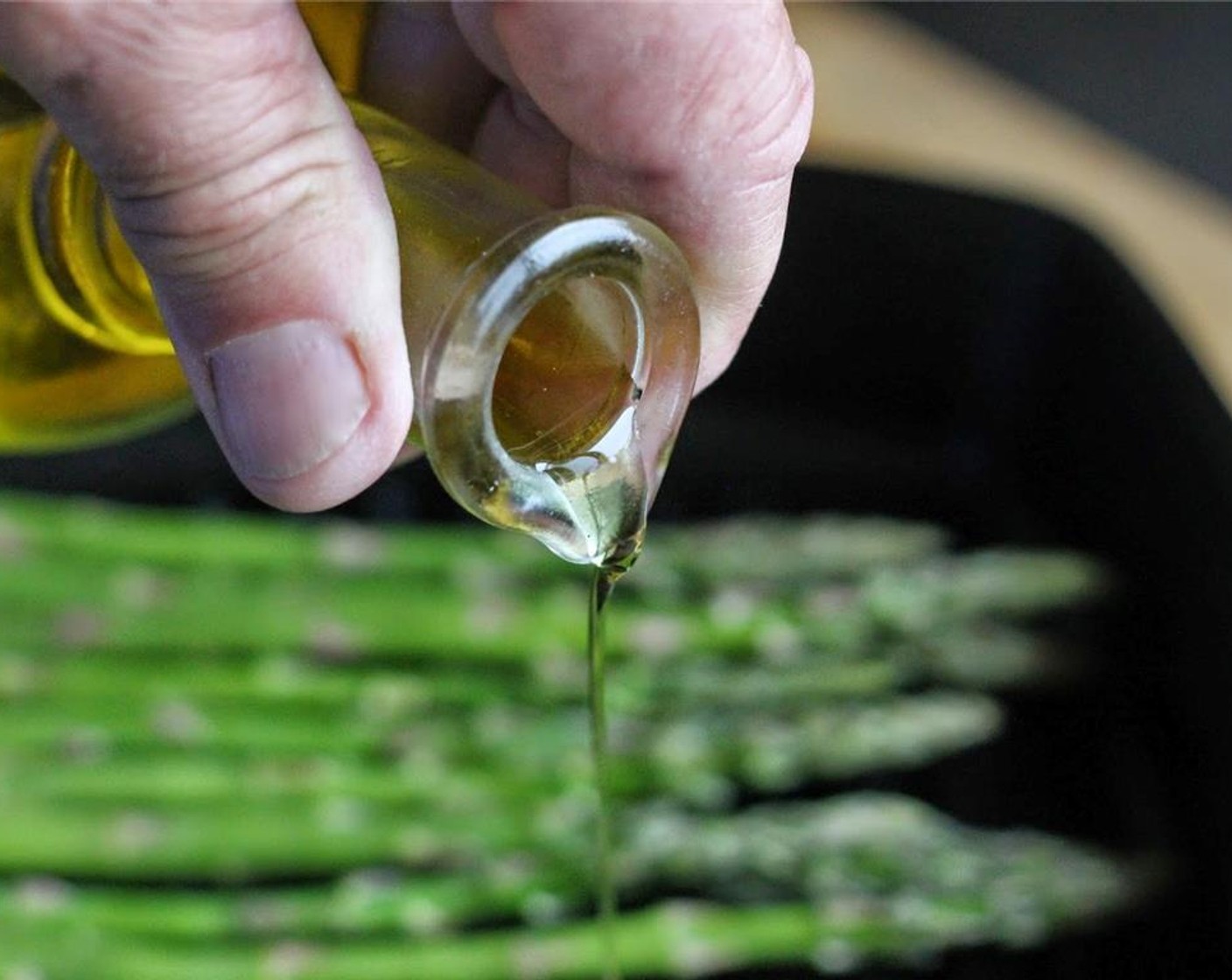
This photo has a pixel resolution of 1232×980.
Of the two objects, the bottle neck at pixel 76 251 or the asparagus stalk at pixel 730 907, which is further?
the asparagus stalk at pixel 730 907

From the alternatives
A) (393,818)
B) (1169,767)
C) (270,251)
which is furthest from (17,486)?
(1169,767)

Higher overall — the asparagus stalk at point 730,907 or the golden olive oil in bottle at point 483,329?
the golden olive oil in bottle at point 483,329

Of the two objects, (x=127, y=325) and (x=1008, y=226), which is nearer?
(x=127, y=325)

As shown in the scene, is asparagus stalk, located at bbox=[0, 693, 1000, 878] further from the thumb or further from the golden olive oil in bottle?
the thumb

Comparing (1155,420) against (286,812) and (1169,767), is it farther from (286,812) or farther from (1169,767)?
(286,812)

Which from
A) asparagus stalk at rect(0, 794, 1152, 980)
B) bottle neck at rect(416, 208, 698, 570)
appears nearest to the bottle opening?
bottle neck at rect(416, 208, 698, 570)

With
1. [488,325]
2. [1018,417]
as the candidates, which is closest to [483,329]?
[488,325]

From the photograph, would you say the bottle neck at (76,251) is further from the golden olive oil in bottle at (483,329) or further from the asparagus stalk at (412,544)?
the asparagus stalk at (412,544)

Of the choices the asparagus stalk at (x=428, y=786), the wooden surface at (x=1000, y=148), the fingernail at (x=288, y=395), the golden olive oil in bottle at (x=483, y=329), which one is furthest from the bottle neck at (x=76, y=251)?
the wooden surface at (x=1000, y=148)
